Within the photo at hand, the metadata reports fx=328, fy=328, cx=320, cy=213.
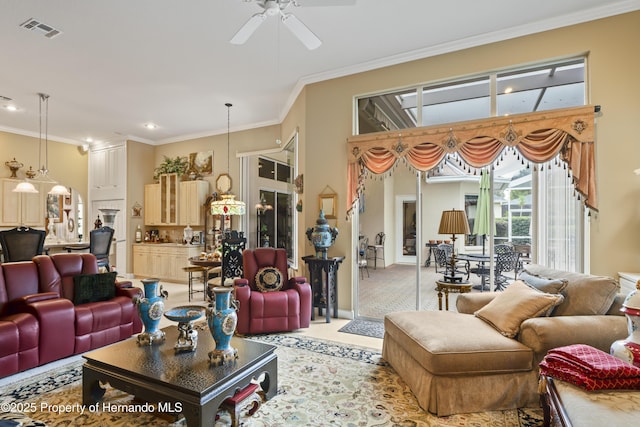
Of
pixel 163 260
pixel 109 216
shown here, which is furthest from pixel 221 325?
pixel 109 216

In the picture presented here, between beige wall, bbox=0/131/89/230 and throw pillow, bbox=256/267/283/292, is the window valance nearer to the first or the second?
throw pillow, bbox=256/267/283/292

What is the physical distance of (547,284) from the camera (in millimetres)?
2678

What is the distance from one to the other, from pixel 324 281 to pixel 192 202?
14.0 ft

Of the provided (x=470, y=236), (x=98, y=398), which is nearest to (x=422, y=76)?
(x=470, y=236)

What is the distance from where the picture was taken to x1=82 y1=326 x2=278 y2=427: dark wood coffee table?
1.85 m

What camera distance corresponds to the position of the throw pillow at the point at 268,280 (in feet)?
13.4

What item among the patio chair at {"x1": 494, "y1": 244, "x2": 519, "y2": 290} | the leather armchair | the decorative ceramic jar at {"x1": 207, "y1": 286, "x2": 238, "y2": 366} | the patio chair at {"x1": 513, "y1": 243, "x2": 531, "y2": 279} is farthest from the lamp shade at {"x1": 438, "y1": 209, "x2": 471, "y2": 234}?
the decorative ceramic jar at {"x1": 207, "y1": 286, "x2": 238, "y2": 366}

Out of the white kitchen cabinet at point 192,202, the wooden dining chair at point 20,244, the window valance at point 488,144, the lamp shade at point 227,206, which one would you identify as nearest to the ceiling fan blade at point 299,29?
the window valance at point 488,144

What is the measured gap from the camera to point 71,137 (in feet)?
25.5

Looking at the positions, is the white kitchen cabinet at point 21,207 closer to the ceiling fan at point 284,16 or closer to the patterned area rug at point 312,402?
the patterned area rug at point 312,402

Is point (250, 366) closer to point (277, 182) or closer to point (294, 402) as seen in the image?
point (294, 402)

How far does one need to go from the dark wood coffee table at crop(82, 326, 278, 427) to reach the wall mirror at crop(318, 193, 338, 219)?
242 cm

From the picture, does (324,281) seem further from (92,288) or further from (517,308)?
(92,288)

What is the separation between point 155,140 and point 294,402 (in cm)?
761
